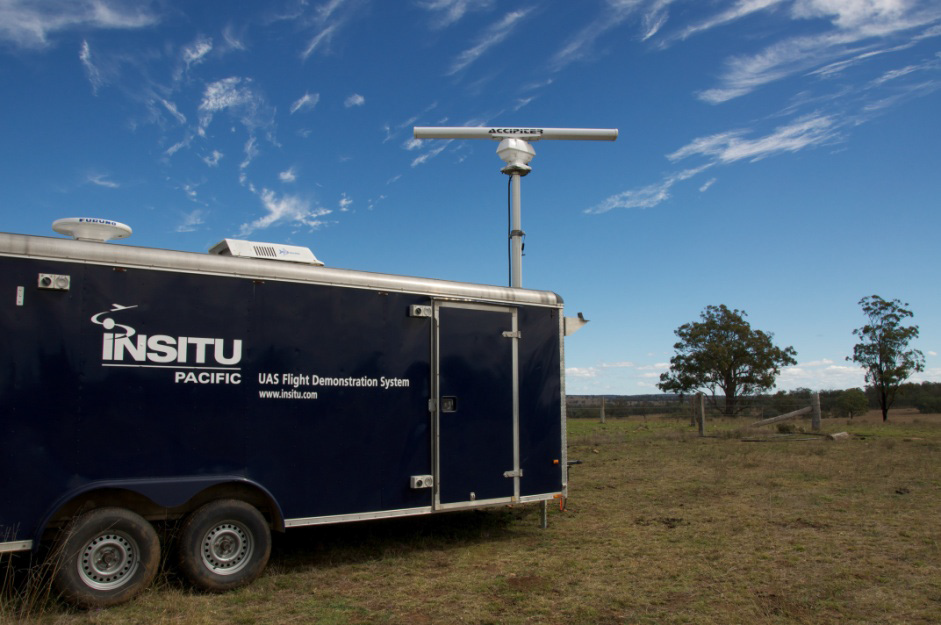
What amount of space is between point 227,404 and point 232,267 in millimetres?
1275

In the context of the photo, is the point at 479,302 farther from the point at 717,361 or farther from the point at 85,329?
the point at 717,361

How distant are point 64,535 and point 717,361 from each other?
4106 centimetres

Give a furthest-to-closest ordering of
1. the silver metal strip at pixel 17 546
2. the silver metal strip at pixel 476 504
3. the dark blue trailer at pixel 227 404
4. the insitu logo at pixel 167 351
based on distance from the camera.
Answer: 1. the silver metal strip at pixel 476 504
2. the insitu logo at pixel 167 351
3. the dark blue trailer at pixel 227 404
4. the silver metal strip at pixel 17 546

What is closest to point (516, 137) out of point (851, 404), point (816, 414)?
point (816, 414)

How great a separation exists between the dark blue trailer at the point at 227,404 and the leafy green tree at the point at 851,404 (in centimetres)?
2754

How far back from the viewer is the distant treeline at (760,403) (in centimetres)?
2381

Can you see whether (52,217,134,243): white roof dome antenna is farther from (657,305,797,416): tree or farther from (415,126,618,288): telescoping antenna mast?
(657,305,797,416): tree

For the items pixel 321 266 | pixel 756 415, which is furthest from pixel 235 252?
pixel 756 415

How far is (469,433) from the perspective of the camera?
7.81 metres

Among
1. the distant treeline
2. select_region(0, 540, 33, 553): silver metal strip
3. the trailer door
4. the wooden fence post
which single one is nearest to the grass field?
select_region(0, 540, 33, 553): silver metal strip

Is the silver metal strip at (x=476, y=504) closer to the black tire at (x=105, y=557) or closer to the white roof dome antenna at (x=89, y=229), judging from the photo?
Result: the black tire at (x=105, y=557)

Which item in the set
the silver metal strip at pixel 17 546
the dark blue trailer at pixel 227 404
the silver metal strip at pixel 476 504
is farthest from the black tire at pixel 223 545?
the silver metal strip at pixel 476 504

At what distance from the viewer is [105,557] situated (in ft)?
18.6

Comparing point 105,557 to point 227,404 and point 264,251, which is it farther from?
point 264,251
